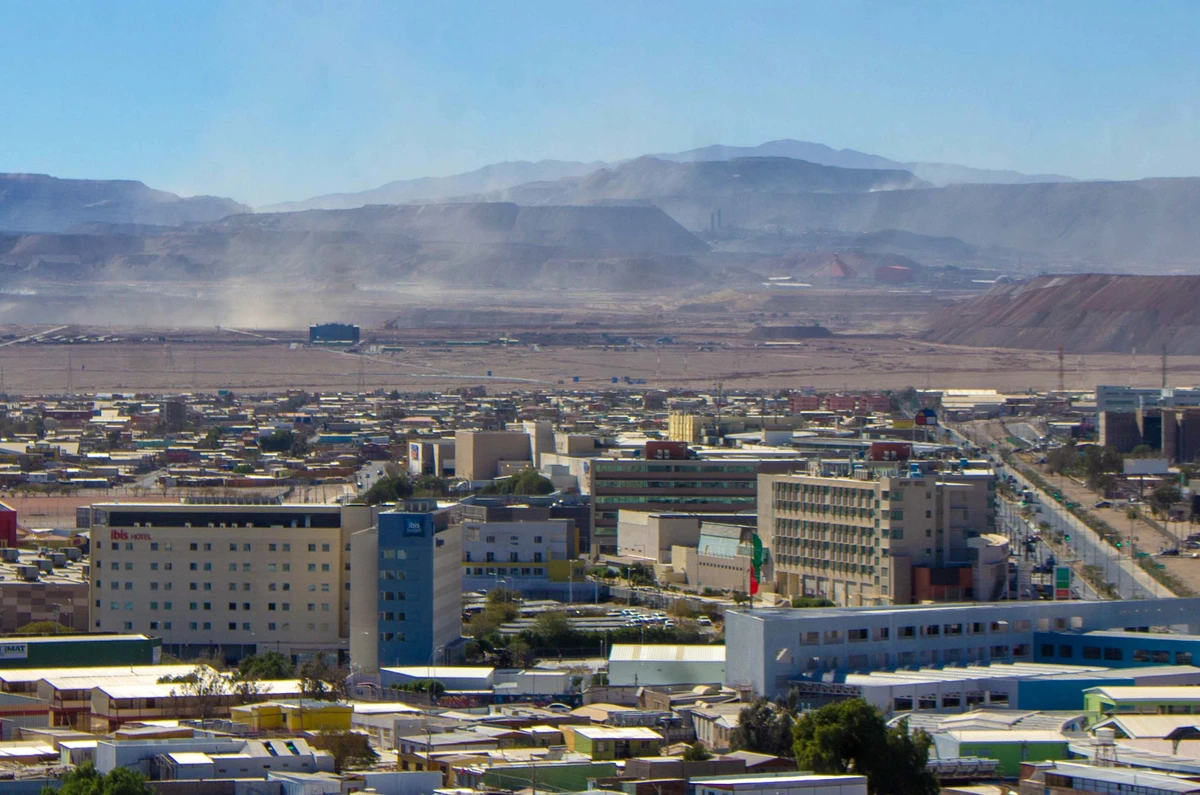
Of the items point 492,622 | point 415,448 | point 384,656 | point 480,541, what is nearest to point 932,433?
point 415,448

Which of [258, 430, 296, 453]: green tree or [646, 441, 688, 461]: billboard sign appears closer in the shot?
[646, 441, 688, 461]: billboard sign

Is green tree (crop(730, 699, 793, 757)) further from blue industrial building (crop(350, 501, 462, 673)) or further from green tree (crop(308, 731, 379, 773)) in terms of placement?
blue industrial building (crop(350, 501, 462, 673))

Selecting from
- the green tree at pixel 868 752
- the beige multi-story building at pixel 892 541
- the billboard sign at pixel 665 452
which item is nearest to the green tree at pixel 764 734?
the green tree at pixel 868 752

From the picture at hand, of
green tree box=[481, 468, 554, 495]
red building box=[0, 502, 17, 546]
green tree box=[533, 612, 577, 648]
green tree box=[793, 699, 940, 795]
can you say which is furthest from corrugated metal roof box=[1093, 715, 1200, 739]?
green tree box=[481, 468, 554, 495]

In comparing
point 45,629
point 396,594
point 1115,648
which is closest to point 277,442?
Answer: point 45,629

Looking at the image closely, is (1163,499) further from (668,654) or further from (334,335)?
(334,335)

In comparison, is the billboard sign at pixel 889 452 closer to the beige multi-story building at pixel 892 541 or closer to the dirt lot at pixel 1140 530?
the beige multi-story building at pixel 892 541
